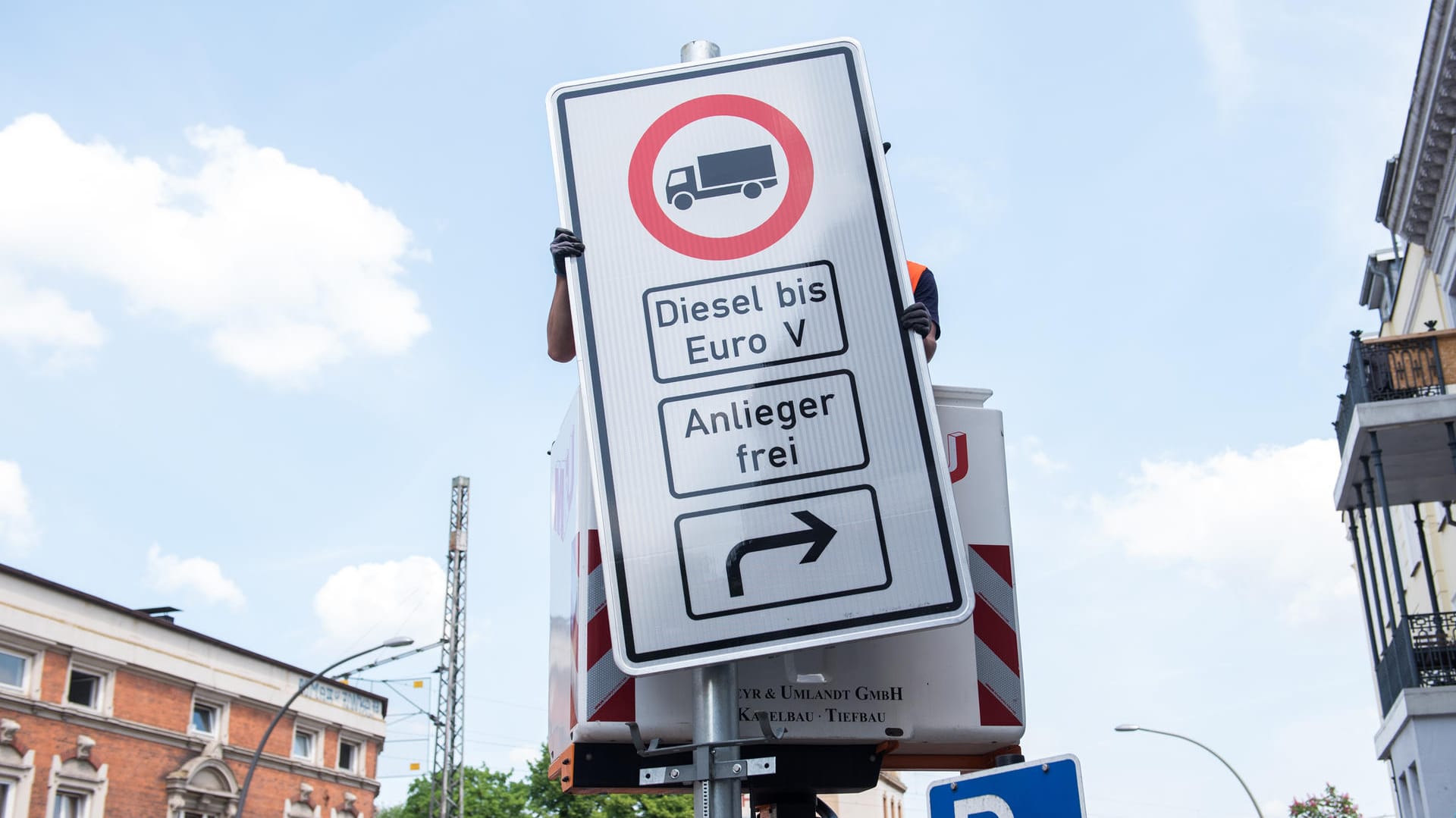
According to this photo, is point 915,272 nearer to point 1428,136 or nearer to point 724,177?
point 724,177

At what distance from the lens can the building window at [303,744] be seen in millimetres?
42281

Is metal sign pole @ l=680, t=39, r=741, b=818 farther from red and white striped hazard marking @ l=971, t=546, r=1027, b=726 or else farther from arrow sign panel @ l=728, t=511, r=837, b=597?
red and white striped hazard marking @ l=971, t=546, r=1027, b=726

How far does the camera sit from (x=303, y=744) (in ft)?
141

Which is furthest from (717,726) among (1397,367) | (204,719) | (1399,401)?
(204,719)

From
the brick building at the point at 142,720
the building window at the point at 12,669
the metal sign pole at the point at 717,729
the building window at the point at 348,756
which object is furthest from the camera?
the building window at the point at 348,756

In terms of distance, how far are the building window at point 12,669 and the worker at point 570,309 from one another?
33.1 metres

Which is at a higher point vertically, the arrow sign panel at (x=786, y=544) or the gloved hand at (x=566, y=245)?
the gloved hand at (x=566, y=245)

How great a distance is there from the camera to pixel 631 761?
3.20 metres

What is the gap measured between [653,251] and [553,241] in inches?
10.1

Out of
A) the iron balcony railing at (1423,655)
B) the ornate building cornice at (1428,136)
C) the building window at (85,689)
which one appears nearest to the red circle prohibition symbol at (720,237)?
the iron balcony railing at (1423,655)

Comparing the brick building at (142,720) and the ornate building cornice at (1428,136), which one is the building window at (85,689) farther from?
the ornate building cornice at (1428,136)

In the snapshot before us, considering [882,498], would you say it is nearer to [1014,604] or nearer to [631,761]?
[1014,604]

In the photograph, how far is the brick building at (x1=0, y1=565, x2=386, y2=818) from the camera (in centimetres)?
3144

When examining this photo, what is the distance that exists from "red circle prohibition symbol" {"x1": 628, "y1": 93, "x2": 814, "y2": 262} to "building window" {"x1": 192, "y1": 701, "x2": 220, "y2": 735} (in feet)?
128
